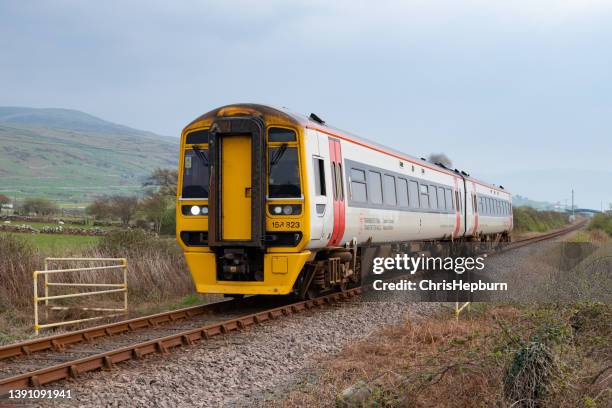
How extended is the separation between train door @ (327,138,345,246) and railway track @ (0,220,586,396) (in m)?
1.30

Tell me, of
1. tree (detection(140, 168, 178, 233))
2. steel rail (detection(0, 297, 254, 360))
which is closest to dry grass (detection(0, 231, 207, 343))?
steel rail (detection(0, 297, 254, 360))

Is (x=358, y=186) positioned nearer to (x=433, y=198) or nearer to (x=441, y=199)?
(x=433, y=198)

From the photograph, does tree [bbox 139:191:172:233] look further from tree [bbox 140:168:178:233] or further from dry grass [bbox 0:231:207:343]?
dry grass [bbox 0:231:207:343]

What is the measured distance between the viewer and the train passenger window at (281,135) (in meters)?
10.9

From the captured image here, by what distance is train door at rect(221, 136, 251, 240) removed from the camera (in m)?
10.9

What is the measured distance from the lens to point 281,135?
1096cm

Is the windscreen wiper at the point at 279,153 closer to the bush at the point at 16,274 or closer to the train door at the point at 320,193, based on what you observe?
the train door at the point at 320,193

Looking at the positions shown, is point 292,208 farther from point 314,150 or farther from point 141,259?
point 141,259

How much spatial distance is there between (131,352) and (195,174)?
4192 mm

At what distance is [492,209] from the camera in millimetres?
29766

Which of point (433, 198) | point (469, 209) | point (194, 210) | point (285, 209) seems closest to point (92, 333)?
point (194, 210)

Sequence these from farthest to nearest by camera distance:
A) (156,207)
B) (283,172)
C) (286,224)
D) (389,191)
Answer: (156,207), (389,191), (283,172), (286,224)

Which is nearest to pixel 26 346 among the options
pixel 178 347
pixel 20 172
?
pixel 178 347

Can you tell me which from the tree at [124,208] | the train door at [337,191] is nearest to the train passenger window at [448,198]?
the train door at [337,191]
